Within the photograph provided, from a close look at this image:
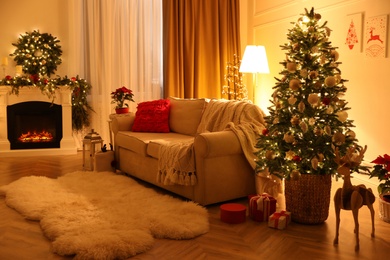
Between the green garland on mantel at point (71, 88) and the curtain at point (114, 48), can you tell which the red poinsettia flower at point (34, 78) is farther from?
the curtain at point (114, 48)

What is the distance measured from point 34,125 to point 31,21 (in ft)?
5.15

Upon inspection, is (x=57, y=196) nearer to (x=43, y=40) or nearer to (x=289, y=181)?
(x=289, y=181)

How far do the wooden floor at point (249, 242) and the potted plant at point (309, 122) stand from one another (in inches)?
10.4

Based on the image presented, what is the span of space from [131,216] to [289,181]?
1.27 metres

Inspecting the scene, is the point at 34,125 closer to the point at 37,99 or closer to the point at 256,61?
the point at 37,99

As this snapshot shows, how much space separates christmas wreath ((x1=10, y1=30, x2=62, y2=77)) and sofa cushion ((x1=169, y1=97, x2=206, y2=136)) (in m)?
2.37

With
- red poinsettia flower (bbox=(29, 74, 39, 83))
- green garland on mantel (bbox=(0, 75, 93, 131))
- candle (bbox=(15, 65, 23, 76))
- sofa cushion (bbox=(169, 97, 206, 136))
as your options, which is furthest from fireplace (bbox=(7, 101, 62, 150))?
sofa cushion (bbox=(169, 97, 206, 136))

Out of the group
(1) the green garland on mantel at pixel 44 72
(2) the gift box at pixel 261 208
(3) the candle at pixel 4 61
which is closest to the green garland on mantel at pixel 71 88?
(1) the green garland on mantel at pixel 44 72

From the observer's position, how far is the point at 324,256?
2.62 metres

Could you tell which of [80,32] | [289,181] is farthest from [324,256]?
[80,32]

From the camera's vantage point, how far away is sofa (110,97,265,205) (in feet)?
Result: 11.8

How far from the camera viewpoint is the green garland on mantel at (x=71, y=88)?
5855mm

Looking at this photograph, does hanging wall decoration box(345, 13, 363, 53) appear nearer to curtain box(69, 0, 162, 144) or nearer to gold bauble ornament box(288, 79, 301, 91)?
gold bauble ornament box(288, 79, 301, 91)

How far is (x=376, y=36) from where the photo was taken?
3.91 m
